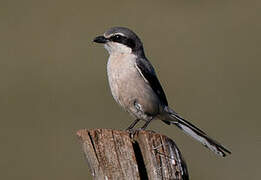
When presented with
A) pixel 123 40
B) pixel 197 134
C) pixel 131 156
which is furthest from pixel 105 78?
pixel 131 156

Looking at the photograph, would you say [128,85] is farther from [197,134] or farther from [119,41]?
[197,134]

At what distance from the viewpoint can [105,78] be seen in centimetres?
1523

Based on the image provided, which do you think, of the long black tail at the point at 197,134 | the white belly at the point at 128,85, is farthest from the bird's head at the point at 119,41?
the long black tail at the point at 197,134

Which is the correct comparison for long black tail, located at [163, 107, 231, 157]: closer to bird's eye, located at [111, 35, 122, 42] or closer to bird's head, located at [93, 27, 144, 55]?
bird's head, located at [93, 27, 144, 55]

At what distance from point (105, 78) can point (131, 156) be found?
10.5 metres

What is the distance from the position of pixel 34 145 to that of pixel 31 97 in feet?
8.40

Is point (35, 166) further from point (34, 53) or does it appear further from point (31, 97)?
point (34, 53)

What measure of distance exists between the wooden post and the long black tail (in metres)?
1.37

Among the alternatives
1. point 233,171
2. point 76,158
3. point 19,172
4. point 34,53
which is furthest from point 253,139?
point 34,53

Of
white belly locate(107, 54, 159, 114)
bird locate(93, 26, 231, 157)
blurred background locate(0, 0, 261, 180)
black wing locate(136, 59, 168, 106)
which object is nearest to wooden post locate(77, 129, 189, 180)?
bird locate(93, 26, 231, 157)

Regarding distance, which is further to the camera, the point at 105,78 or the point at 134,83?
the point at 105,78

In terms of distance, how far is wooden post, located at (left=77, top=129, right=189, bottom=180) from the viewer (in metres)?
4.75

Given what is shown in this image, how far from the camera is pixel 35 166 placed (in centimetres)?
1102

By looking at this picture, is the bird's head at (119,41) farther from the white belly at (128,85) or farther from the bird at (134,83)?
the white belly at (128,85)
